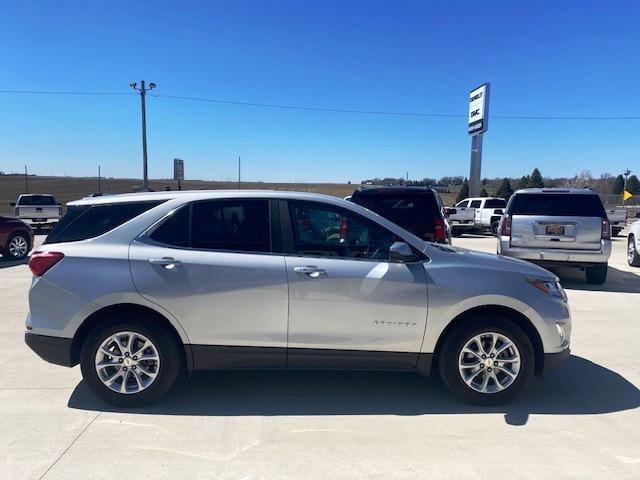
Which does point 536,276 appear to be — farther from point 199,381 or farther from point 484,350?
point 199,381

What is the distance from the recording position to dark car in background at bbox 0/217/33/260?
12.2m

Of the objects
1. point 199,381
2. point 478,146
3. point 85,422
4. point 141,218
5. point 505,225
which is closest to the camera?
point 85,422

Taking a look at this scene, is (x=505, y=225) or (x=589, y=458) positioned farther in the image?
(x=505, y=225)

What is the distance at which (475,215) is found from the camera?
2402cm

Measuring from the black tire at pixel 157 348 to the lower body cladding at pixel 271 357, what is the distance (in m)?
0.13

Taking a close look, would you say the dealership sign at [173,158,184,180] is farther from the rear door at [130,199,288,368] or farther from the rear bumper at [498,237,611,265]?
the rear door at [130,199,288,368]

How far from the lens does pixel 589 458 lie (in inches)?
127

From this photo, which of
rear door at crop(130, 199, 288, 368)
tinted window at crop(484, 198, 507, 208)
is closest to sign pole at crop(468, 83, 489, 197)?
tinted window at crop(484, 198, 507, 208)

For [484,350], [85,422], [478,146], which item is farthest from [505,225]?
[478,146]

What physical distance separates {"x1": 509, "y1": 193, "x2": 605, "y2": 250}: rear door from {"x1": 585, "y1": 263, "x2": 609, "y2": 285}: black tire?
58 centimetres

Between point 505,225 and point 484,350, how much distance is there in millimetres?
6117

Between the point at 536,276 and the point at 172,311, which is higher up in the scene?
the point at 536,276

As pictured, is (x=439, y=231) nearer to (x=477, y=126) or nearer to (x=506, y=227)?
(x=506, y=227)

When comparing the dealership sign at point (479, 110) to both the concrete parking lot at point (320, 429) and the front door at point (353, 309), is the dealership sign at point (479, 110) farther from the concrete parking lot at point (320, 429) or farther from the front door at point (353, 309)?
the front door at point (353, 309)
